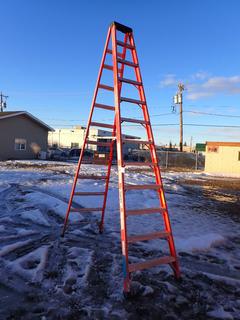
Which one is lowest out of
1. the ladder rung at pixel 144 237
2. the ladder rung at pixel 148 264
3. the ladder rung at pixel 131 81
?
the ladder rung at pixel 148 264

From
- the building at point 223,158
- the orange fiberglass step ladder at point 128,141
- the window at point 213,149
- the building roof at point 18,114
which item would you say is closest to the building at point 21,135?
the building roof at point 18,114

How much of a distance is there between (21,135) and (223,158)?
67.6ft

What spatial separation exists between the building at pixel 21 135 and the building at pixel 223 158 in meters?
18.5

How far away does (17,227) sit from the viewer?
21.1 feet

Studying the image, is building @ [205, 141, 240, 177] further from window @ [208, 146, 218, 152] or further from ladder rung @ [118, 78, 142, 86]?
ladder rung @ [118, 78, 142, 86]

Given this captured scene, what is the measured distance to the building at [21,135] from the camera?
31.5 meters

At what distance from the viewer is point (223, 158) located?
90.7 feet

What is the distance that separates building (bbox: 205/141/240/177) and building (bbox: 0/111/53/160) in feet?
60.6

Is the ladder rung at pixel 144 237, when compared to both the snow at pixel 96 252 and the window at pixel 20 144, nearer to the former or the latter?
the snow at pixel 96 252

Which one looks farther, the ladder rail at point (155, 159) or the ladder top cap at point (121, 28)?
the ladder top cap at point (121, 28)

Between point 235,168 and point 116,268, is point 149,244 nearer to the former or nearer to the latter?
point 116,268

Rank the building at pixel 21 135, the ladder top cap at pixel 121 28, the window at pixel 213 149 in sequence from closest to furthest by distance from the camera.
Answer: the ladder top cap at pixel 121 28 < the window at pixel 213 149 < the building at pixel 21 135

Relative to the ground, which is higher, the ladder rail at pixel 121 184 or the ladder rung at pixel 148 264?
the ladder rail at pixel 121 184

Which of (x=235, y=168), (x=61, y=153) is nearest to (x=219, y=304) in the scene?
(x=235, y=168)
